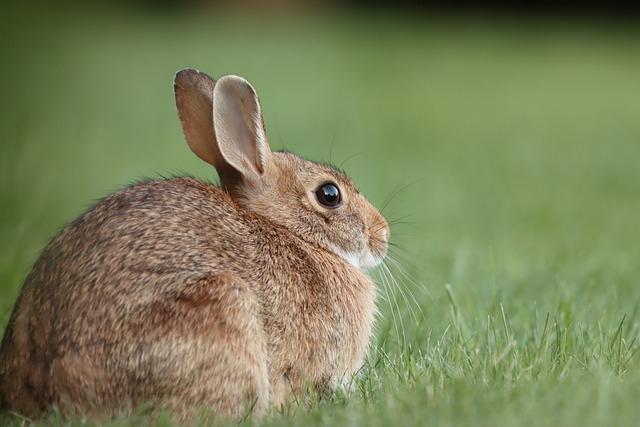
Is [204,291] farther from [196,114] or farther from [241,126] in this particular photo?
[196,114]

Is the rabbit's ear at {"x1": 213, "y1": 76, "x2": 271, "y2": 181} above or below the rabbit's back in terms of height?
above

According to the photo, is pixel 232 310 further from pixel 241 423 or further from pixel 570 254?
pixel 570 254

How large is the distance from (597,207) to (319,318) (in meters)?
5.40

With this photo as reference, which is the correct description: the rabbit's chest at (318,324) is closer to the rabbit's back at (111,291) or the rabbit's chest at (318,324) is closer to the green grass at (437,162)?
the green grass at (437,162)

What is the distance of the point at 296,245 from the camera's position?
440cm

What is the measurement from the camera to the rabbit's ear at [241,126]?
4.44 meters

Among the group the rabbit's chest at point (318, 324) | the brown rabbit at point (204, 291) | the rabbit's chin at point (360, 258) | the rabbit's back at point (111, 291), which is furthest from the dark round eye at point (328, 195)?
the rabbit's back at point (111, 291)

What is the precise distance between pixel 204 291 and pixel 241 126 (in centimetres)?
98

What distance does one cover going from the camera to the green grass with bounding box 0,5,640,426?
3.98m

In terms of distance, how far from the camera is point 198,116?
182 inches

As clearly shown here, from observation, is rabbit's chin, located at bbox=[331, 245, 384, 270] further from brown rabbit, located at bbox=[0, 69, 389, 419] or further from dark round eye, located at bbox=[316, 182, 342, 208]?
dark round eye, located at bbox=[316, 182, 342, 208]

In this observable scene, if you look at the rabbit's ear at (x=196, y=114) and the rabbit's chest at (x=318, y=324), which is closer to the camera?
the rabbit's chest at (x=318, y=324)

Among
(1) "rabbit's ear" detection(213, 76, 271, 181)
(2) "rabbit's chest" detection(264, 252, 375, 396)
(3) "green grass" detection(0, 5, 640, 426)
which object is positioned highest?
(1) "rabbit's ear" detection(213, 76, 271, 181)

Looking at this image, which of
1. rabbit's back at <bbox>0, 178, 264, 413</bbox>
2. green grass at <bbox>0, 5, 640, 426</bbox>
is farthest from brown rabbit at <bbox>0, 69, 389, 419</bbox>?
green grass at <bbox>0, 5, 640, 426</bbox>
